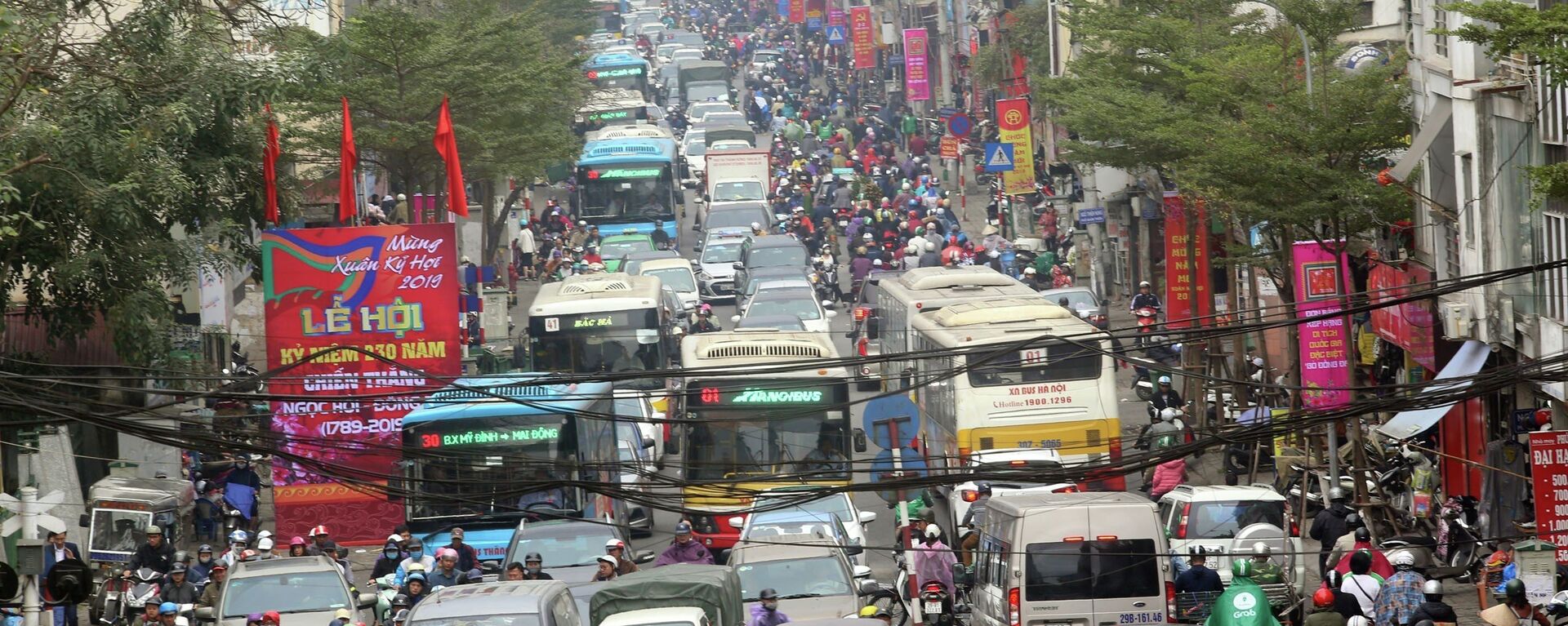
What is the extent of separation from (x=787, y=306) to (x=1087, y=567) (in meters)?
20.4

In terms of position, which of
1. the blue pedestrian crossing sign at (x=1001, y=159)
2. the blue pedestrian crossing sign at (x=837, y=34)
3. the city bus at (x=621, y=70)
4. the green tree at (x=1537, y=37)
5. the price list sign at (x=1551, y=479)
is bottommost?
the price list sign at (x=1551, y=479)

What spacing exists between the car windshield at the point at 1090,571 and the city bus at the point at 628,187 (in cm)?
3613

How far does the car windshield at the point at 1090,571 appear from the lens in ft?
59.7

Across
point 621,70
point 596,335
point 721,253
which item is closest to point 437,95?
point 596,335

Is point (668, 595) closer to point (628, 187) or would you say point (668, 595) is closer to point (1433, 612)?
point (1433, 612)

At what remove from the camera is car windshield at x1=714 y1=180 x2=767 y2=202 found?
57.5 meters

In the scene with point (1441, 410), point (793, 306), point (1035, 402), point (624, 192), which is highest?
point (624, 192)

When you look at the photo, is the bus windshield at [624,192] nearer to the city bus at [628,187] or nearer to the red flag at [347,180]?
the city bus at [628,187]

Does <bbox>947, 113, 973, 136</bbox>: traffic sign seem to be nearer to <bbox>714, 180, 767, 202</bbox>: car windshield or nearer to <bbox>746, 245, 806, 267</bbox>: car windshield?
<bbox>714, 180, 767, 202</bbox>: car windshield

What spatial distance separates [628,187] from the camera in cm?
5409

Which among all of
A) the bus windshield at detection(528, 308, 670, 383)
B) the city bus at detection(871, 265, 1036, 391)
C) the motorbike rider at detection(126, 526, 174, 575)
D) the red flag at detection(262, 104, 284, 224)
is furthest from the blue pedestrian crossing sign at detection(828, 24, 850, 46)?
the motorbike rider at detection(126, 526, 174, 575)

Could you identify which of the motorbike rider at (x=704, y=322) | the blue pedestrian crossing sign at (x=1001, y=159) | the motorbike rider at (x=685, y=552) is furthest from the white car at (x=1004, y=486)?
the blue pedestrian crossing sign at (x=1001, y=159)

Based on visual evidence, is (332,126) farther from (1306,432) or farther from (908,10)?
(908,10)

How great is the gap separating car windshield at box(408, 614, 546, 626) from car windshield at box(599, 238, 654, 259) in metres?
33.0
